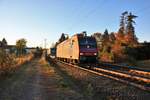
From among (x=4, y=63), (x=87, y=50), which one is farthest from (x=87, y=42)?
(x=4, y=63)

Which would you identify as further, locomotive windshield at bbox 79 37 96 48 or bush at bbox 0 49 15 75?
locomotive windshield at bbox 79 37 96 48

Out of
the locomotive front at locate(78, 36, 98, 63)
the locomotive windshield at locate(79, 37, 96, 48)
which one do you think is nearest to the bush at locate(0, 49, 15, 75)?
the locomotive front at locate(78, 36, 98, 63)

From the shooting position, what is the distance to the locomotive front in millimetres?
26609

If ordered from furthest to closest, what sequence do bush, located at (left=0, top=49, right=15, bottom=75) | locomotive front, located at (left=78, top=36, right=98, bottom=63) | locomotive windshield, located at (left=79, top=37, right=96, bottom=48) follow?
1. locomotive windshield, located at (left=79, top=37, right=96, bottom=48)
2. locomotive front, located at (left=78, top=36, right=98, bottom=63)
3. bush, located at (left=0, top=49, right=15, bottom=75)

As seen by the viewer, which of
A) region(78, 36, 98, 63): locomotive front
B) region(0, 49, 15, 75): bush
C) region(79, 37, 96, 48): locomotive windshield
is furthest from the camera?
region(79, 37, 96, 48): locomotive windshield

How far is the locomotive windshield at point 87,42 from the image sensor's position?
2709 centimetres

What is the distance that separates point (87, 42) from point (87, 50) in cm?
100

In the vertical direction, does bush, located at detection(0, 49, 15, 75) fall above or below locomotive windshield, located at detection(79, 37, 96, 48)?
below

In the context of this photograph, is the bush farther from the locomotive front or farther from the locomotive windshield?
the locomotive windshield

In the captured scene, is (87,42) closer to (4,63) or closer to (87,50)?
(87,50)

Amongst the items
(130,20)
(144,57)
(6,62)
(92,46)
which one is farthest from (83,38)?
(130,20)

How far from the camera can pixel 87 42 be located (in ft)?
90.1

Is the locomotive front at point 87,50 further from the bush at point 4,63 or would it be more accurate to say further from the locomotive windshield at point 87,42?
the bush at point 4,63

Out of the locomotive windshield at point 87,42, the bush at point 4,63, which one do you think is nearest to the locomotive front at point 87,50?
the locomotive windshield at point 87,42
